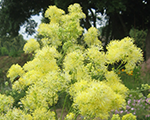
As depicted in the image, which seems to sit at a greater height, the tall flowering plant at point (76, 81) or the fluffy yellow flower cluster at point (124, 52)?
the fluffy yellow flower cluster at point (124, 52)

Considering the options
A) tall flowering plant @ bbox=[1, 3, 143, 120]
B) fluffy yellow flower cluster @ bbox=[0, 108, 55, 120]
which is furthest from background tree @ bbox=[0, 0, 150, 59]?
fluffy yellow flower cluster @ bbox=[0, 108, 55, 120]

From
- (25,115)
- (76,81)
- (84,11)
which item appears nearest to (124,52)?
(76,81)

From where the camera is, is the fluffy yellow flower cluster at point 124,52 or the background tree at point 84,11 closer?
the fluffy yellow flower cluster at point 124,52

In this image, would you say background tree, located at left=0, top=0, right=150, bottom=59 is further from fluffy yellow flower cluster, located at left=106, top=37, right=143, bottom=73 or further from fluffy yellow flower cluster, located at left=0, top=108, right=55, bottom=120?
fluffy yellow flower cluster, located at left=0, top=108, right=55, bottom=120

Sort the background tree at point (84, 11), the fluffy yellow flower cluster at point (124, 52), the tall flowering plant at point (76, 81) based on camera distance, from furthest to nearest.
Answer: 1. the background tree at point (84, 11)
2. the fluffy yellow flower cluster at point (124, 52)
3. the tall flowering plant at point (76, 81)

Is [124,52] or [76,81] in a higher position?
[124,52]

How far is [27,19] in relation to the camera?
8.99 meters

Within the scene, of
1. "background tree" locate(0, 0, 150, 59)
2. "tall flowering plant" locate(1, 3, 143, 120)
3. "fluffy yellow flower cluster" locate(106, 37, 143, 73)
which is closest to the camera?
"tall flowering plant" locate(1, 3, 143, 120)

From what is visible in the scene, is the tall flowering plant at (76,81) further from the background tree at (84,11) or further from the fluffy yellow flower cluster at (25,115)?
the background tree at (84,11)

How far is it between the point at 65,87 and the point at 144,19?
898cm

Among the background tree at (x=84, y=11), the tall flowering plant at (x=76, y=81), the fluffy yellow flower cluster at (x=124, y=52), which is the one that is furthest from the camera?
the background tree at (x=84, y=11)

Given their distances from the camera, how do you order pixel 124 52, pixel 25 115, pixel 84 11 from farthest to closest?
pixel 84 11
pixel 124 52
pixel 25 115

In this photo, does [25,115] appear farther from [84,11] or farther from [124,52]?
[84,11]

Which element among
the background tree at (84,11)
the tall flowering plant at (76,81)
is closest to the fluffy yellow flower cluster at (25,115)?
the tall flowering plant at (76,81)
